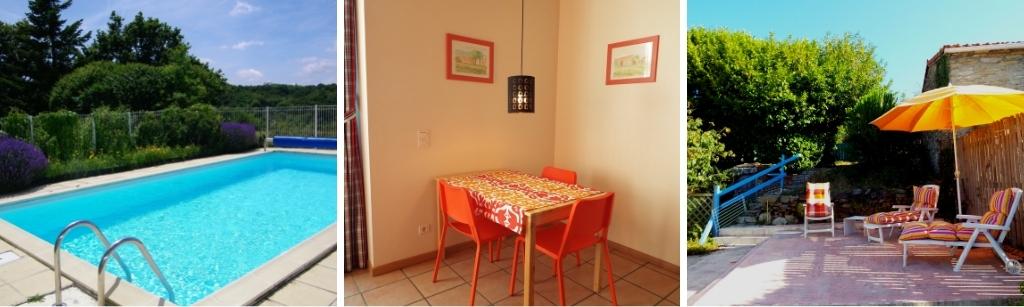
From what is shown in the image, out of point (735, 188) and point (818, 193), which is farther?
point (735, 188)

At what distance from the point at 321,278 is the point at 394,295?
0.62 m

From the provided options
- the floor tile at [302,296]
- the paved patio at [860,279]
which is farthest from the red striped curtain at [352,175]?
the paved patio at [860,279]

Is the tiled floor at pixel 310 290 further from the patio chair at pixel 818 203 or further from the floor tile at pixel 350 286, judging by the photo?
the patio chair at pixel 818 203

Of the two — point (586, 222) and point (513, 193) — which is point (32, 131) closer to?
point (513, 193)

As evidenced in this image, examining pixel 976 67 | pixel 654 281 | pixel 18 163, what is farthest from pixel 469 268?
pixel 18 163

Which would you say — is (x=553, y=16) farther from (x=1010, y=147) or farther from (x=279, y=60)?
(x=279, y=60)

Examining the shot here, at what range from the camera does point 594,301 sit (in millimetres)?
2482

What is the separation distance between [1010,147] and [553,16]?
3980 mm

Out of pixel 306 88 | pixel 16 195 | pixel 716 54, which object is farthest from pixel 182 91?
pixel 716 54

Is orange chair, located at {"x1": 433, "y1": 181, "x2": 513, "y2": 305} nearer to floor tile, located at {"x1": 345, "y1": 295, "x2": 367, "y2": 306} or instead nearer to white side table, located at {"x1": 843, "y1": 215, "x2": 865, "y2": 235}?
floor tile, located at {"x1": 345, "y1": 295, "x2": 367, "y2": 306}

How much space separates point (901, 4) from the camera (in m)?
4.96

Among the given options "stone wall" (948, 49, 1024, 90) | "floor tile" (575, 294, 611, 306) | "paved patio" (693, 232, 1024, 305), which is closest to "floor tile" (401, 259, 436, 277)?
"floor tile" (575, 294, 611, 306)

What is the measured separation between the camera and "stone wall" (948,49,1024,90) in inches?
169

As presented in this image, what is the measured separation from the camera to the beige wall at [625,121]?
2877 millimetres
